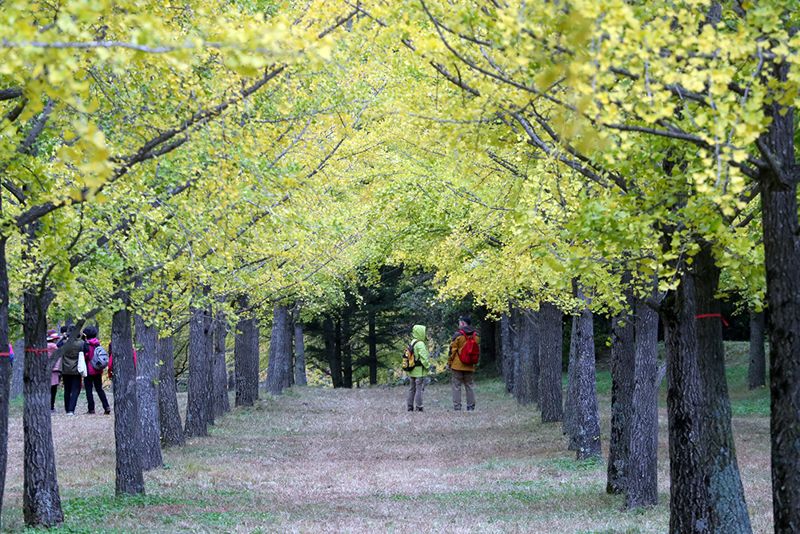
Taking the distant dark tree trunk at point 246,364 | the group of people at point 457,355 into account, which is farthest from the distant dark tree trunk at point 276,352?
the group of people at point 457,355

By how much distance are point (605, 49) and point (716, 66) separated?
89 centimetres

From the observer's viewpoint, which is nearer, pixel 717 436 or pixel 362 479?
pixel 717 436

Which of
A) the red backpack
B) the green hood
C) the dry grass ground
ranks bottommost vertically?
the dry grass ground

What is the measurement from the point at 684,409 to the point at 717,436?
576 millimetres

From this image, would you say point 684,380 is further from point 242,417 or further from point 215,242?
point 242,417

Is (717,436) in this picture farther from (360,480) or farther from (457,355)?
(457,355)

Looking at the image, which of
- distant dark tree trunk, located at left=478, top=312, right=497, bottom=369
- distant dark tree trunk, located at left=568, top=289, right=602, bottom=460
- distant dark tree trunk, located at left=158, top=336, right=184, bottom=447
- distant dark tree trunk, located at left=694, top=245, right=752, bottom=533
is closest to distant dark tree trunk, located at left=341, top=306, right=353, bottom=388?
distant dark tree trunk, located at left=478, top=312, right=497, bottom=369

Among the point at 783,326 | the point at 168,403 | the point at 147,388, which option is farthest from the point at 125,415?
the point at 783,326

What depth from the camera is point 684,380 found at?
8.79 meters

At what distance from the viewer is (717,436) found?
27.0ft

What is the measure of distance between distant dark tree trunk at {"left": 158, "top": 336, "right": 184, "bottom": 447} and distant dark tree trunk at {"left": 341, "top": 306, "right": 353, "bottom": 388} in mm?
27562

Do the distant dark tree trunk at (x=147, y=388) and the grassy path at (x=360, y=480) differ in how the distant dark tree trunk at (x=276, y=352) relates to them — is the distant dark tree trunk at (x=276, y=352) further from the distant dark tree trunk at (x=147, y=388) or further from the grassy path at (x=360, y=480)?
the distant dark tree trunk at (x=147, y=388)

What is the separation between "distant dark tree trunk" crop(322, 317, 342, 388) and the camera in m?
48.4

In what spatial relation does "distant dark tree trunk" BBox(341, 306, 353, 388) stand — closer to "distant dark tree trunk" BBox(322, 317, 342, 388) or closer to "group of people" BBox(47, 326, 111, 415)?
"distant dark tree trunk" BBox(322, 317, 342, 388)
